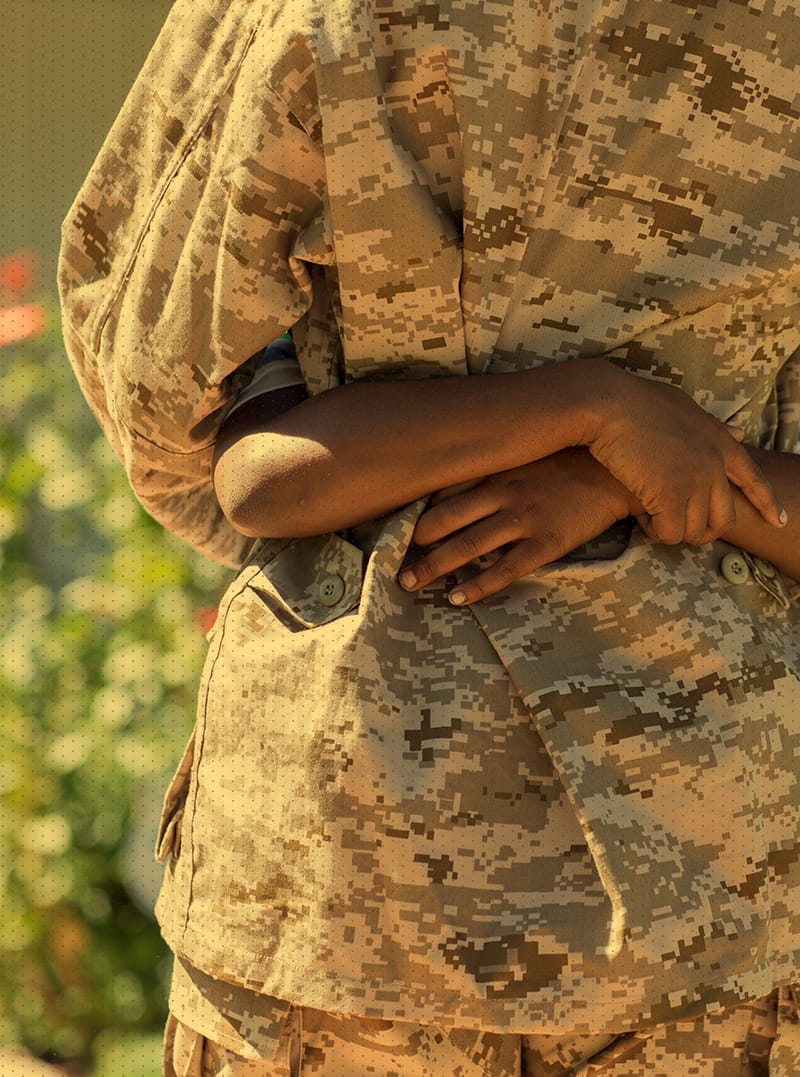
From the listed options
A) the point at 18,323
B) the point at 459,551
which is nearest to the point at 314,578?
the point at 459,551

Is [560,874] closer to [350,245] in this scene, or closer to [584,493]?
[584,493]

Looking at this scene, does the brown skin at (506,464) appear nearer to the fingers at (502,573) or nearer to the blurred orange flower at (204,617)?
the fingers at (502,573)

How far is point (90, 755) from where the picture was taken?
345 centimetres

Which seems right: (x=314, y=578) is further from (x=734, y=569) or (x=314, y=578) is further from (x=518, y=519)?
(x=734, y=569)

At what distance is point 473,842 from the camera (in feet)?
4.35

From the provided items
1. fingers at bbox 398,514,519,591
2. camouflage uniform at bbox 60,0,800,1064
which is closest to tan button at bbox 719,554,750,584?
camouflage uniform at bbox 60,0,800,1064

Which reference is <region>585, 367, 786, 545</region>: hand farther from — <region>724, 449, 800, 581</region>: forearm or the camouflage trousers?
the camouflage trousers

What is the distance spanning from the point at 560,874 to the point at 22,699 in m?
2.41

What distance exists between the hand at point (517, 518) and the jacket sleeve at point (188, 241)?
0.79 ft

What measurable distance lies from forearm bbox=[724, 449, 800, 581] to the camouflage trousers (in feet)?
1.36

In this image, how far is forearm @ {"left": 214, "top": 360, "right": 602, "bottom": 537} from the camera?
1.38 m

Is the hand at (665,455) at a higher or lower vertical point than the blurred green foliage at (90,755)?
higher

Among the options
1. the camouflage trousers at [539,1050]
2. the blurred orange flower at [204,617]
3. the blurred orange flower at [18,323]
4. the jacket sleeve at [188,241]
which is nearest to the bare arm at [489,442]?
the jacket sleeve at [188,241]

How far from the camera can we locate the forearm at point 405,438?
138cm
